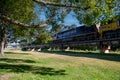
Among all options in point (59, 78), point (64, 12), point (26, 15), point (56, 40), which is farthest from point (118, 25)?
point (56, 40)

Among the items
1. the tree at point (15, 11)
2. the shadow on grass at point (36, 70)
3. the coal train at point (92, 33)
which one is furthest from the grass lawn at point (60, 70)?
the coal train at point (92, 33)

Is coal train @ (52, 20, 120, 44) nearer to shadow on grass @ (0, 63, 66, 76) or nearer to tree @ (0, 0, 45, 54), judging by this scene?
tree @ (0, 0, 45, 54)

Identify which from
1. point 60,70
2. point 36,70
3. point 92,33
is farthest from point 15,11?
point 92,33

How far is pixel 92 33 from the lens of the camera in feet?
160

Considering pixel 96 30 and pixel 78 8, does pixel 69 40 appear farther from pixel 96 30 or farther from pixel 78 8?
pixel 78 8

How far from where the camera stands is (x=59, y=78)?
423 inches

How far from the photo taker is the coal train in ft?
129

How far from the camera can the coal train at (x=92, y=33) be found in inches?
1547

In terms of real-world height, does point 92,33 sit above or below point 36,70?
above

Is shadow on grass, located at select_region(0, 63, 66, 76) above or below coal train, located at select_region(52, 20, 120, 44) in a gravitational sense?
below

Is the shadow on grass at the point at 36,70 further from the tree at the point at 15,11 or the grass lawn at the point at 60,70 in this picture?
the tree at the point at 15,11

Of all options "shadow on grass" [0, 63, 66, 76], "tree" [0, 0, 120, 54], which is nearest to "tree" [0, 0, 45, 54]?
"tree" [0, 0, 120, 54]

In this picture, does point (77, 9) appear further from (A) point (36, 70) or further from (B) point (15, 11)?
(B) point (15, 11)

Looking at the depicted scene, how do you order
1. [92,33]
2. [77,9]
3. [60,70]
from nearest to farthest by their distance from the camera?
[77,9], [60,70], [92,33]
